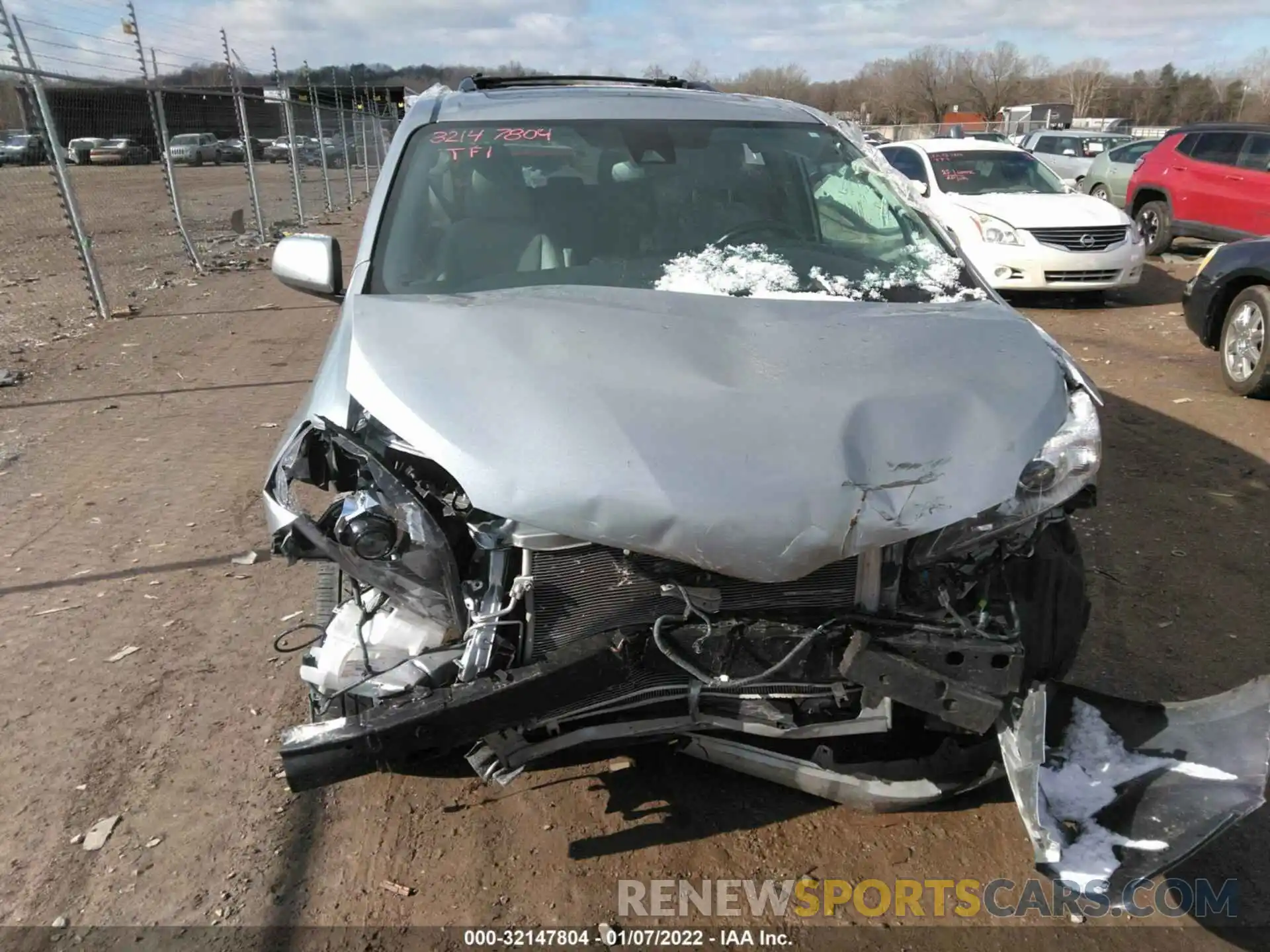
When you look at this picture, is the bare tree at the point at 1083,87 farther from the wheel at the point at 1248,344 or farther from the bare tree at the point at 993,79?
the wheel at the point at 1248,344

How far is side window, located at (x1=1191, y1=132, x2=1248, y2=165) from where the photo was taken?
11336 mm

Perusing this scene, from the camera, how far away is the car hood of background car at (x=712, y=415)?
2.01m

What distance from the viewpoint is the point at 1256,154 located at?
36.2 feet

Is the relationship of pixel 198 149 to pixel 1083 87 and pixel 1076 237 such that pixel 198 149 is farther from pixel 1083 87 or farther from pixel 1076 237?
pixel 1083 87

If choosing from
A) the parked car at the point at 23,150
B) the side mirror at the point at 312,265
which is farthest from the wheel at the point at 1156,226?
the parked car at the point at 23,150

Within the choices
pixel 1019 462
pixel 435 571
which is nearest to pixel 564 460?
pixel 435 571

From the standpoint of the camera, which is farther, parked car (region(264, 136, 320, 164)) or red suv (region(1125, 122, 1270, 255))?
parked car (region(264, 136, 320, 164))

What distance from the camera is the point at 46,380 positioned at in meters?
7.09

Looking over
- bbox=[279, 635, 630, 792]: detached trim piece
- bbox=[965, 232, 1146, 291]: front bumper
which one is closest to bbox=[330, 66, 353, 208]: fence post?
bbox=[965, 232, 1146, 291]: front bumper

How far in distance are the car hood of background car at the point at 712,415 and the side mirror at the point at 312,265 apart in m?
0.81

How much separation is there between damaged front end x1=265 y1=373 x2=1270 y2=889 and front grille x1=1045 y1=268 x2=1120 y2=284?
7934 millimetres

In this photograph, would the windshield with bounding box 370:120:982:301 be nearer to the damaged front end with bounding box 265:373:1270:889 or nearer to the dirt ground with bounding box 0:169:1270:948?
the damaged front end with bounding box 265:373:1270:889

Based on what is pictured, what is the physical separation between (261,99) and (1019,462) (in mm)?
14225

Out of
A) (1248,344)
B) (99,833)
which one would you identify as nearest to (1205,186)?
(1248,344)
